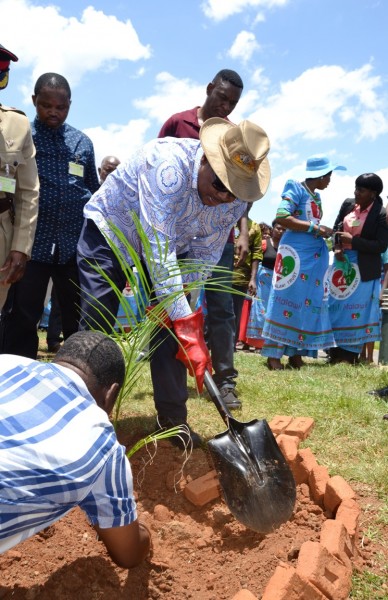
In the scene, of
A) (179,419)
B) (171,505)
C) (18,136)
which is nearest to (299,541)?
(171,505)

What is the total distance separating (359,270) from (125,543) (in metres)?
4.39

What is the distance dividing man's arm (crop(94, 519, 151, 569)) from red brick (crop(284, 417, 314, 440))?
128 centimetres

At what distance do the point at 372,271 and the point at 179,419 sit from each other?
10.8 ft

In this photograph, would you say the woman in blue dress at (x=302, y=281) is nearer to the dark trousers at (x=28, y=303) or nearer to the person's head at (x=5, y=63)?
the dark trousers at (x=28, y=303)

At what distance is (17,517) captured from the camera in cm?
137

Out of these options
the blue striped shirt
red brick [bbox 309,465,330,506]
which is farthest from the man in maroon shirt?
the blue striped shirt

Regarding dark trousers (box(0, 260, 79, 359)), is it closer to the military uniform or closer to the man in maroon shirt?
the military uniform

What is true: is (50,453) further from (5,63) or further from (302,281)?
(302,281)

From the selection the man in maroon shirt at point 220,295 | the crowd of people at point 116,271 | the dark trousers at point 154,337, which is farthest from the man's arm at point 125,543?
the man in maroon shirt at point 220,295

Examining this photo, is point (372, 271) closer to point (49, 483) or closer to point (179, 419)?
point (179, 419)

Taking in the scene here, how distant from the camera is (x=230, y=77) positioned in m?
3.71

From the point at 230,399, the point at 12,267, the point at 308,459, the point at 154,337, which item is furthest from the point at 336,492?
the point at 12,267

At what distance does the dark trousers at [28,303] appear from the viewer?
11.1 feet

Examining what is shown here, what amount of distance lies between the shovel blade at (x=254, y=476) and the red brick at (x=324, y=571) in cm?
32
